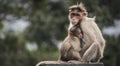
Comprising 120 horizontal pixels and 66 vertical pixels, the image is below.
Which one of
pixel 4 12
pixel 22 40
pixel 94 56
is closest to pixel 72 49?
pixel 94 56

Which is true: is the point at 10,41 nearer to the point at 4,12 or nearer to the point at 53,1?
the point at 4,12

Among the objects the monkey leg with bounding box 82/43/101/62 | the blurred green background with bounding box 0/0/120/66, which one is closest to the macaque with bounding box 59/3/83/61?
the monkey leg with bounding box 82/43/101/62

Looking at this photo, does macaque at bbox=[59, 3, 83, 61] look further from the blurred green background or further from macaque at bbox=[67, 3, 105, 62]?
the blurred green background

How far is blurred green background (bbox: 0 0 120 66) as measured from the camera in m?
23.9

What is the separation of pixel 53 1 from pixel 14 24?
2.28 metres

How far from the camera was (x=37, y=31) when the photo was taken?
29.6 m

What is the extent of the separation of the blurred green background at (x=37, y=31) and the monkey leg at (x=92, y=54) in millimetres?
10845

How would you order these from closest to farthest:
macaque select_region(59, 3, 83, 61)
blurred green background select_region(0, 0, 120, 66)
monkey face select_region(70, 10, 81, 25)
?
1. macaque select_region(59, 3, 83, 61)
2. monkey face select_region(70, 10, 81, 25)
3. blurred green background select_region(0, 0, 120, 66)

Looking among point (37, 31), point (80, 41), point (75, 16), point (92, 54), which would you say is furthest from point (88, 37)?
point (37, 31)

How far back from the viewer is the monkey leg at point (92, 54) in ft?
36.8

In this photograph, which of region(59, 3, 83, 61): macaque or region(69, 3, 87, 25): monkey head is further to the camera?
region(69, 3, 87, 25): monkey head

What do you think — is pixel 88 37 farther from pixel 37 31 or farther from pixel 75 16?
pixel 37 31

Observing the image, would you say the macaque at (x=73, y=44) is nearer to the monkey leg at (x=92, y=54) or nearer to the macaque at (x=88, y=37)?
the macaque at (x=88, y=37)

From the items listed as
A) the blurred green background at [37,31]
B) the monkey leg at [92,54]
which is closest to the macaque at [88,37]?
the monkey leg at [92,54]
